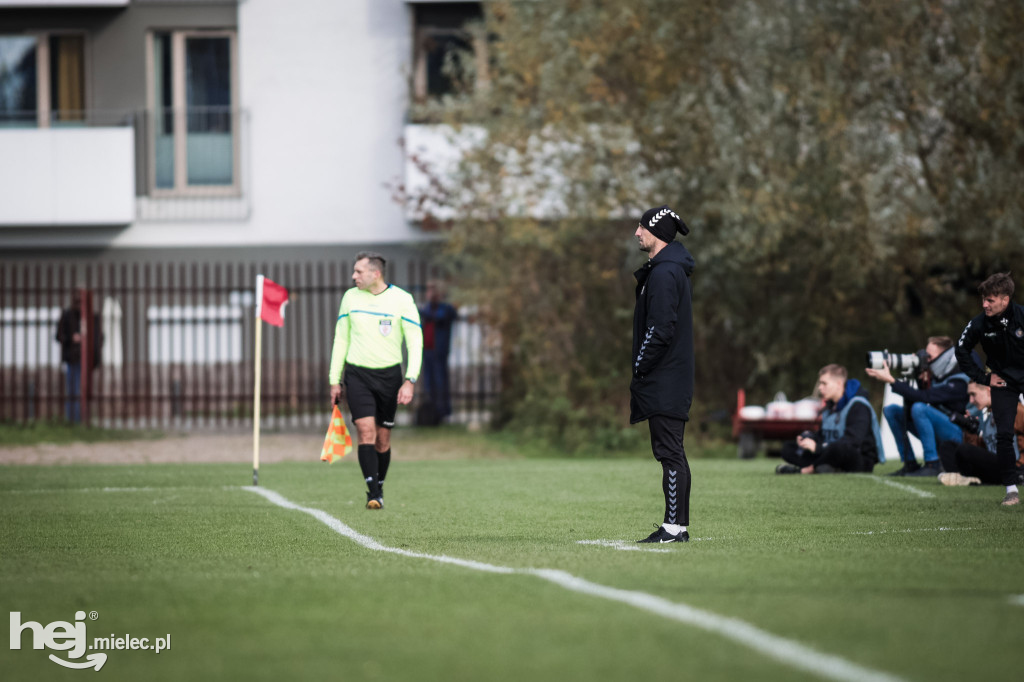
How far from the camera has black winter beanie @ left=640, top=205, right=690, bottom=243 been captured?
8.89m

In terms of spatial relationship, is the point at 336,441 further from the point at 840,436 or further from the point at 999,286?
the point at 840,436

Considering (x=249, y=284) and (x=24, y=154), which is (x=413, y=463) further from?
(x=24, y=154)

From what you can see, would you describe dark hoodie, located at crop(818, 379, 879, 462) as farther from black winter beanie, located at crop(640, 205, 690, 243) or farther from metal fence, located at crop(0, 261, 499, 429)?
metal fence, located at crop(0, 261, 499, 429)

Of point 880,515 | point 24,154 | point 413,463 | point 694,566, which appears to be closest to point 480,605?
point 694,566

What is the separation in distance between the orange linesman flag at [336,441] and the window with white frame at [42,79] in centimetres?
1724

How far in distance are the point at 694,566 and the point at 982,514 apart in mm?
3794

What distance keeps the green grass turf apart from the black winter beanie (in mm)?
1981

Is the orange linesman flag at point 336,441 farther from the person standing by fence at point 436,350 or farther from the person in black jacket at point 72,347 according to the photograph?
the person in black jacket at point 72,347

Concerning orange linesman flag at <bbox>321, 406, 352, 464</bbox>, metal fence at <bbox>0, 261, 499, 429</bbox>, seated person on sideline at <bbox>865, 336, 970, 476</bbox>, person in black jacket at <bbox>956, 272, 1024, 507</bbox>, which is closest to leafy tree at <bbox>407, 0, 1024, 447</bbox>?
metal fence at <bbox>0, 261, 499, 429</bbox>

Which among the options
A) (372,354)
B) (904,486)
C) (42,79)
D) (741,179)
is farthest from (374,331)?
(42,79)

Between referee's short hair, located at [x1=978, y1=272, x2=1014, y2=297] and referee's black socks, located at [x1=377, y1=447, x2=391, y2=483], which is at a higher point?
referee's short hair, located at [x1=978, y1=272, x2=1014, y2=297]

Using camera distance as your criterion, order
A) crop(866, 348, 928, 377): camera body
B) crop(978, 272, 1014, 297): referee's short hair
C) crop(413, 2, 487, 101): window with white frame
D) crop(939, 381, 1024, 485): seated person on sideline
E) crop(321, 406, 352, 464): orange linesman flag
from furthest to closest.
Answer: crop(413, 2, 487, 101): window with white frame, crop(866, 348, 928, 377): camera body, crop(939, 381, 1024, 485): seated person on sideline, crop(321, 406, 352, 464): orange linesman flag, crop(978, 272, 1014, 297): referee's short hair

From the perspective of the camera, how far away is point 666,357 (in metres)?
8.85

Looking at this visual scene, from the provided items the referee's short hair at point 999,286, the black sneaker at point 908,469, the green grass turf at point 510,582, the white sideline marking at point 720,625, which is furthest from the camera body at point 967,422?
the white sideline marking at point 720,625
